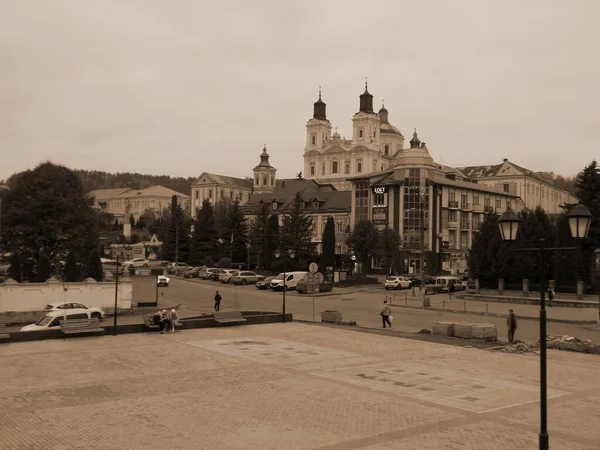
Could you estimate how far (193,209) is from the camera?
153 m

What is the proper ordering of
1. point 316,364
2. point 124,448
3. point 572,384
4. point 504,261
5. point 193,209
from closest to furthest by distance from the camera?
point 124,448 < point 572,384 < point 316,364 < point 504,261 < point 193,209

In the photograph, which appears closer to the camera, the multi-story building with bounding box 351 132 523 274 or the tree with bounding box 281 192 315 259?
the multi-story building with bounding box 351 132 523 274

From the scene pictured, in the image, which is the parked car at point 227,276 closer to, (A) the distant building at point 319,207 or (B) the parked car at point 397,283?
(B) the parked car at point 397,283

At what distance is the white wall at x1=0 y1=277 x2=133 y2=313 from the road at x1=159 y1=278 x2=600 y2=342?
13.2 feet

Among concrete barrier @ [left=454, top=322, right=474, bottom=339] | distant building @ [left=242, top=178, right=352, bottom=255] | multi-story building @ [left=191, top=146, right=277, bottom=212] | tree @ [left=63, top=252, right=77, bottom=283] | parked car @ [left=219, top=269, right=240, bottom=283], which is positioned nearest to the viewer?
concrete barrier @ [left=454, top=322, right=474, bottom=339]

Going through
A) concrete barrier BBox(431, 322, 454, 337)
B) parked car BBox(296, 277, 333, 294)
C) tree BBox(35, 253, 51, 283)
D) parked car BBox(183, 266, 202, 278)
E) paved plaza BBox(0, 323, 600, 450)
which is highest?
tree BBox(35, 253, 51, 283)

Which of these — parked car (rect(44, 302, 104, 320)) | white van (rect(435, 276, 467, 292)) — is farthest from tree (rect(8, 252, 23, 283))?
white van (rect(435, 276, 467, 292))

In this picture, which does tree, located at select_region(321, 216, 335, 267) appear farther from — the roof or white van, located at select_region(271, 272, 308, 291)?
the roof

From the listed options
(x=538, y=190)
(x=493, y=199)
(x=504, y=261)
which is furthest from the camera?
(x=538, y=190)

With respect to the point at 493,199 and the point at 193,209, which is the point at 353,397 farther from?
the point at 193,209

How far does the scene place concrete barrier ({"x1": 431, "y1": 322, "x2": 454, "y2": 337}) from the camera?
88.5 ft

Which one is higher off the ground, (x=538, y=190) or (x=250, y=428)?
(x=538, y=190)

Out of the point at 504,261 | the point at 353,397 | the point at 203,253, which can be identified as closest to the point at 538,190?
the point at 203,253

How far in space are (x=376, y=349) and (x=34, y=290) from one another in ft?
72.4
